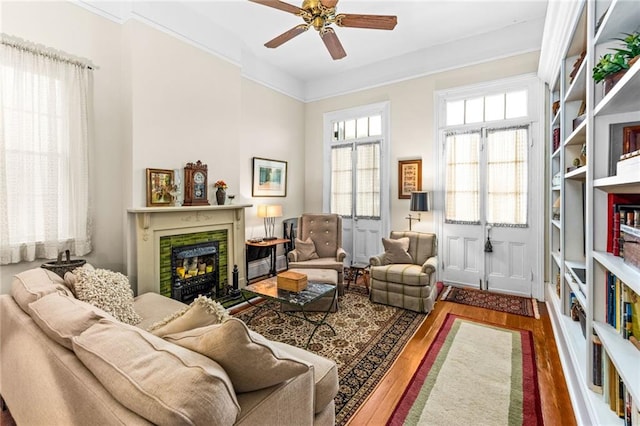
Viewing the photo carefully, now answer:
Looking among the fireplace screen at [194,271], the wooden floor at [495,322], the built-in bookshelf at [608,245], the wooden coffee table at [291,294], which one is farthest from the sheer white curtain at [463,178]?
the fireplace screen at [194,271]

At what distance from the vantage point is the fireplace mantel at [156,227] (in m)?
3.23

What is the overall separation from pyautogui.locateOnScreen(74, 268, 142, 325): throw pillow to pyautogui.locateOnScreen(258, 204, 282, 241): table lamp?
273 centimetres

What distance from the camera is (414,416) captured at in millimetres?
1862

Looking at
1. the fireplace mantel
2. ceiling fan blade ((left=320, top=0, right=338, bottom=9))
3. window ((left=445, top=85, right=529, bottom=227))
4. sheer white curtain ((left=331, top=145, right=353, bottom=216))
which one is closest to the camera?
ceiling fan blade ((left=320, top=0, right=338, bottom=9))

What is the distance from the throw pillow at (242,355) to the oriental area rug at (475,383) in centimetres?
116

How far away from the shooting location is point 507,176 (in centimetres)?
411

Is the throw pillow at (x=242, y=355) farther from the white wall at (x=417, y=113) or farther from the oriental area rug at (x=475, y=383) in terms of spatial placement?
the white wall at (x=417, y=113)

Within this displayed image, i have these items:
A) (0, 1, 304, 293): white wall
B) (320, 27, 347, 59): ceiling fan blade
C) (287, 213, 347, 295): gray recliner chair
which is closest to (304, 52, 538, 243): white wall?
(287, 213, 347, 295): gray recliner chair

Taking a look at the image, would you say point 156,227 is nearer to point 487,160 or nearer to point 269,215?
→ point 269,215

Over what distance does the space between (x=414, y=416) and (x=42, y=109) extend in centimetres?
393

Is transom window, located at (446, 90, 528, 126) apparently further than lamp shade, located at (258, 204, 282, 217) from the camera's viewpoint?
No

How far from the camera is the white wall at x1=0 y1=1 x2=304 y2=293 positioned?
2.91 m

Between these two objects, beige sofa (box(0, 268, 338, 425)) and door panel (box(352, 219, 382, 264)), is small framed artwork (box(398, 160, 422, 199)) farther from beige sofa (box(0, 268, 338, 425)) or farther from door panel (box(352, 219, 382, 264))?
beige sofa (box(0, 268, 338, 425))

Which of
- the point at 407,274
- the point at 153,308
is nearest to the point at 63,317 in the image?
the point at 153,308
